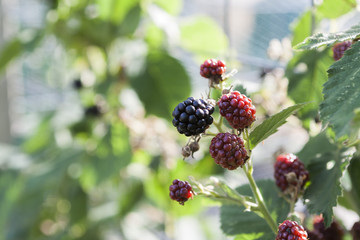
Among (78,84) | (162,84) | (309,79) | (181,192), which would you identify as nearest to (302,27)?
(309,79)

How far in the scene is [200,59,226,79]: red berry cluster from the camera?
0.37 meters

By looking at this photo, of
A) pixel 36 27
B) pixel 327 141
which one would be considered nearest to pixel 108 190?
pixel 36 27

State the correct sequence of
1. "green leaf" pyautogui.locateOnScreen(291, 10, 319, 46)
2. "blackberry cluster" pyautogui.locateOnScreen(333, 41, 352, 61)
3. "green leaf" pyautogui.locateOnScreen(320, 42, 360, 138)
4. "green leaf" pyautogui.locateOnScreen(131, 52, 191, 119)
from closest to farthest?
"green leaf" pyautogui.locateOnScreen(320, 42, 360, 138), "blackberry cluster" pyautogui.locateOnScreen(333, 41, 352, 61), "green leaf" pyautogui.locateOnScreen(291, 10, 319, 46), "green leaf" pyautogui.locateOnScreen(131, 52, 191, 119)

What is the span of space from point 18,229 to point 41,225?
0.09 meters

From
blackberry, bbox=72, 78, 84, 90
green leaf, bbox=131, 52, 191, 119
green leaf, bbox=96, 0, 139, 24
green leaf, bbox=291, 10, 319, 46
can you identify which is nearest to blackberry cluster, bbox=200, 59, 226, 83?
green leaf, bbox=291, 10, 319, 46

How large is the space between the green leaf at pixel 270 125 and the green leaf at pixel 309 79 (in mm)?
→ 148

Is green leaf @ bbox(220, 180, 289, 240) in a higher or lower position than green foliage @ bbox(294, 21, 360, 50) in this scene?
lower

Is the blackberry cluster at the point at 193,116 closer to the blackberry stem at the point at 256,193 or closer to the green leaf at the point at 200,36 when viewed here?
the blackberry stem at the point at 256,193

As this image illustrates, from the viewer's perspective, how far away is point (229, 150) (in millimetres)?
323

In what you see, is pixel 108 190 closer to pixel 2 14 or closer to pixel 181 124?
pixel 2 14

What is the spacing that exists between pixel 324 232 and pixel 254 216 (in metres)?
0.07

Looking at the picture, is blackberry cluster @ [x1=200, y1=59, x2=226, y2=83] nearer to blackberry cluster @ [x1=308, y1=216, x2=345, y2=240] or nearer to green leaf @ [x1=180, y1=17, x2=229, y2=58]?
blackberry cluster @ [x1=308, y1=216, x2=345, y2=240]

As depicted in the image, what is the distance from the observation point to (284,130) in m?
1.83

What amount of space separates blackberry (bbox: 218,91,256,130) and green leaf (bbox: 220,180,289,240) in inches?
4.8
